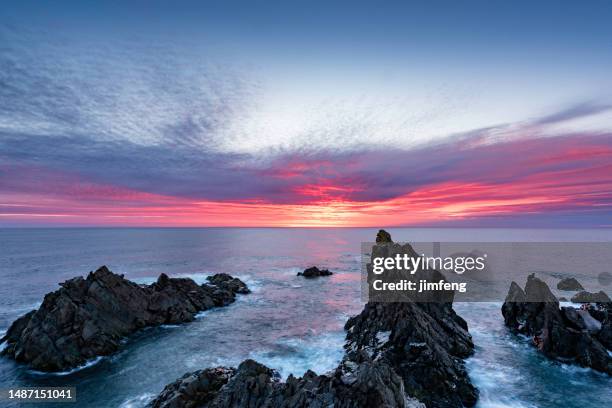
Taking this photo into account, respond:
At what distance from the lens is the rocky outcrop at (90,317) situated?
41812 millimetres

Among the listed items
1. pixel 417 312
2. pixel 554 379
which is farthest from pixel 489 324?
pixel 417 312

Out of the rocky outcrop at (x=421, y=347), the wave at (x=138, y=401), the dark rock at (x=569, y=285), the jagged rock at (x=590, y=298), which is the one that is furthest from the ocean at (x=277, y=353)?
the dark rock at (x=569, y=285)

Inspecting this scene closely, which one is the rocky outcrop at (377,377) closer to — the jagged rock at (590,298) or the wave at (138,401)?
the wave at (138,401)

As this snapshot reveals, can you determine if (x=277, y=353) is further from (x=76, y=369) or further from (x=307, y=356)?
(x=76, y=369)

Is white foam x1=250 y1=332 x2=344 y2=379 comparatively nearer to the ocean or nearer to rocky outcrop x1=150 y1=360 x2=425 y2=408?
the ocean

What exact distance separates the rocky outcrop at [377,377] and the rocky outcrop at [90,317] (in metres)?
23.3

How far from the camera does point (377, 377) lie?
70.4ft

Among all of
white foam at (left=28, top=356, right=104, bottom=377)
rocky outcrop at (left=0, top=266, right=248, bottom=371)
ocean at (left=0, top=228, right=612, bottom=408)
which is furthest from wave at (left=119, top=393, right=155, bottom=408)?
rocky outcrop at (left=0, top=266, right=248, bottom=371)

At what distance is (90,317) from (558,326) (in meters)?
69.3

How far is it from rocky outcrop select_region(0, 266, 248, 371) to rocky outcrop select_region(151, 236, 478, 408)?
2326 cm

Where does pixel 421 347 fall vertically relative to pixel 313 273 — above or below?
above

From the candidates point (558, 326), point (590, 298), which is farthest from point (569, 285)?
point (558, 326)

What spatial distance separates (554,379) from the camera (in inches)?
1490

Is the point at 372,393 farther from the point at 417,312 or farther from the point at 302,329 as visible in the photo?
the point at 302,329
